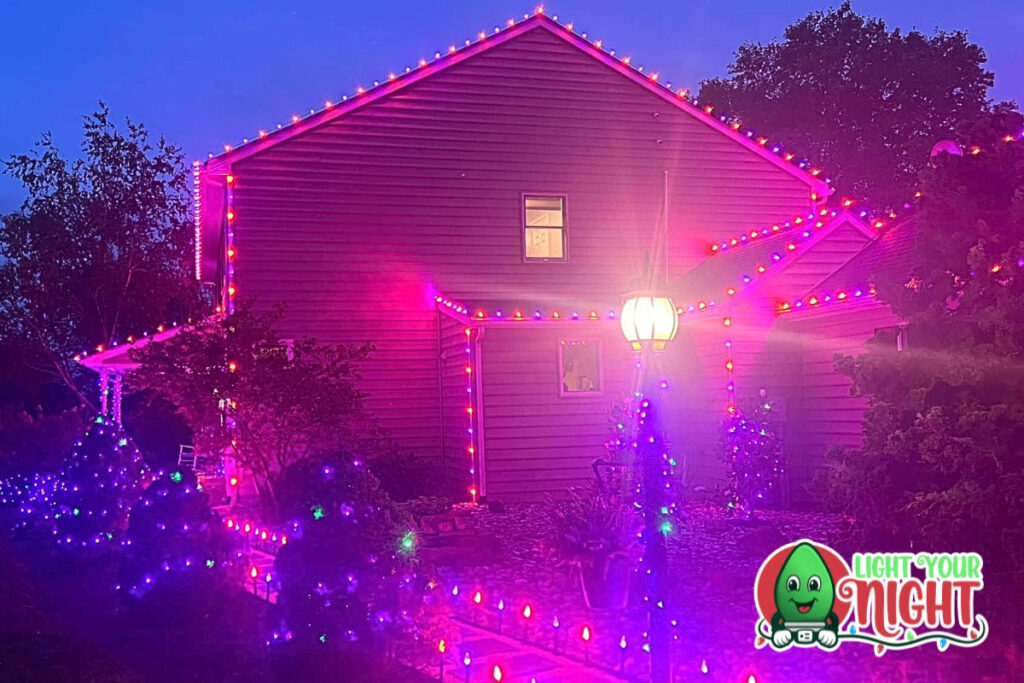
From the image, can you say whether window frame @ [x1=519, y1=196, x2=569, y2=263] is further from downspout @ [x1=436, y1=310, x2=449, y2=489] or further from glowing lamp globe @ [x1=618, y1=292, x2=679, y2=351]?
glowing lamp globe @ [x1=618, y1=292, x2=679, y2=351]

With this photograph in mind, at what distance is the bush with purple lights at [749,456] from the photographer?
39.4 ft

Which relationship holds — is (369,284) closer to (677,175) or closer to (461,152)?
(461,152)

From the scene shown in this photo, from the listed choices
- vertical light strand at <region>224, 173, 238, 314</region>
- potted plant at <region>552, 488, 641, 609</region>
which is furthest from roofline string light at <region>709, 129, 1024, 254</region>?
vertical light strand at <region>224, 173, 238, 314</region>

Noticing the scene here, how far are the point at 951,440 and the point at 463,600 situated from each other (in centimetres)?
435

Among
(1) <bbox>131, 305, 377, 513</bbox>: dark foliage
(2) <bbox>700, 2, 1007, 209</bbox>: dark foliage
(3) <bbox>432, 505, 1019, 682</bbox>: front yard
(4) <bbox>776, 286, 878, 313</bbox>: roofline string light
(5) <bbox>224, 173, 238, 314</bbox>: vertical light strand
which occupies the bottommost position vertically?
(3) <bbox>432, 505, 1019, 682</bbox>: front yard

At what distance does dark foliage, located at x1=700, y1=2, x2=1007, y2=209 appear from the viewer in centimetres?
3334

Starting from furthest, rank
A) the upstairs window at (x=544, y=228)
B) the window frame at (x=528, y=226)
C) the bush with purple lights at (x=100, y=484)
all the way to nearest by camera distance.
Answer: the upstairs window at (x=544, y=228) → the window frame at (x=528, y=226) → the bush with purple lights at (x=100, y=484)

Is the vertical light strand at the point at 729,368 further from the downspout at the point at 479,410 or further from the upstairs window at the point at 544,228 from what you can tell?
the upstairs window at the point at 544,228

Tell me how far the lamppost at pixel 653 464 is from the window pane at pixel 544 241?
11.5 metres

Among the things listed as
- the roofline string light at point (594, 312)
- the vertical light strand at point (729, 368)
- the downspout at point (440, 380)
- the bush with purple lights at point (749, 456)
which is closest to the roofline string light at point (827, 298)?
the roofline string light at point (594, 312)

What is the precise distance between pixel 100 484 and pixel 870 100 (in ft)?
101

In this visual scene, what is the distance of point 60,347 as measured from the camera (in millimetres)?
31391

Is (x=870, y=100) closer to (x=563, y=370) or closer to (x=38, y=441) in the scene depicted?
(x=563, y=370)

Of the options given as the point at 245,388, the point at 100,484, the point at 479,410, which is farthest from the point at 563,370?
the point at 100,484
